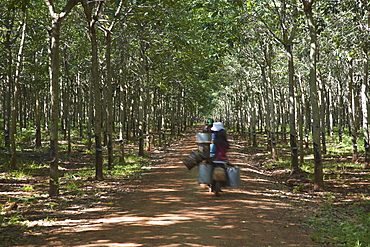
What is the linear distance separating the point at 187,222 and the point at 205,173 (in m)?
2.51

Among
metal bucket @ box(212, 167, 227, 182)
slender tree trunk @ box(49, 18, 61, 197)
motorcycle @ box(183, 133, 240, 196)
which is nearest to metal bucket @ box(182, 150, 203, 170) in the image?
motorcycle @ box(183, 133, 240, 196)

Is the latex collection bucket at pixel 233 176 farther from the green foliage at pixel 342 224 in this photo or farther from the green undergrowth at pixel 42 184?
the green undergrowth at pixel 42 184

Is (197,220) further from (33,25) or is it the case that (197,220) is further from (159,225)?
(33,25)

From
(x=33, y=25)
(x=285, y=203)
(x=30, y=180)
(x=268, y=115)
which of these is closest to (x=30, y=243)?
(x=285, y=203)

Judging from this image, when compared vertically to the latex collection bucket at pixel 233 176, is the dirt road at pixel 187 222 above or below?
below

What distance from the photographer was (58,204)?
338 inches

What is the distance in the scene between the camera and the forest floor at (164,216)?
591 cm

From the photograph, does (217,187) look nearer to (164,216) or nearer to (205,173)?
(205,173)

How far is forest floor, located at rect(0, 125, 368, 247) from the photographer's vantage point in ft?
19.4

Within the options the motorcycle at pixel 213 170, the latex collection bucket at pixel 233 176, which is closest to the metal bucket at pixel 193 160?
the motorcycle at pixel 213 170

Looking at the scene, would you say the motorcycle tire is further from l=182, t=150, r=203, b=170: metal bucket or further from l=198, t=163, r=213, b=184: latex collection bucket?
l=182, t=150, r=203, b=170: metal bucket

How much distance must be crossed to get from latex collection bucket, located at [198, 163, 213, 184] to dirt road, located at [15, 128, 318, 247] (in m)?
0.44

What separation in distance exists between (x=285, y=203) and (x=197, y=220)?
3.16 metres

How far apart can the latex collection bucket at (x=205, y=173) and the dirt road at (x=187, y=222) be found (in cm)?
44
